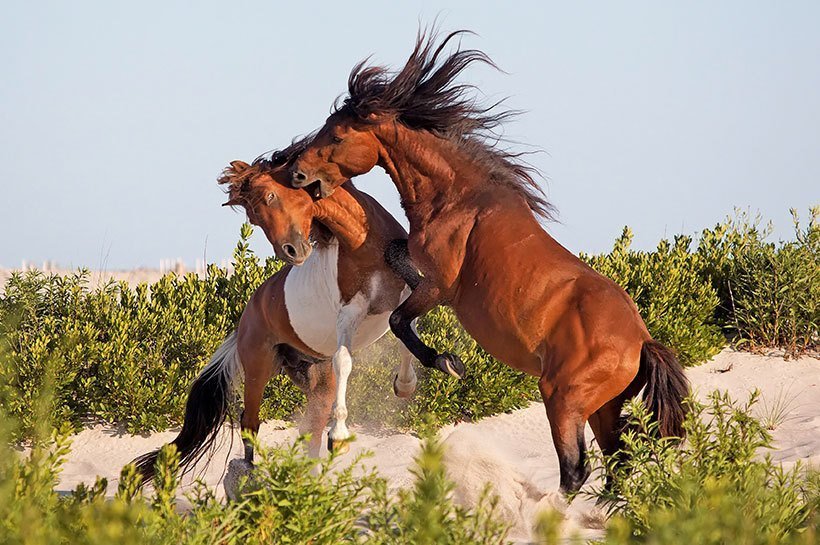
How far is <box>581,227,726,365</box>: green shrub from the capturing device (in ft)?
27.7

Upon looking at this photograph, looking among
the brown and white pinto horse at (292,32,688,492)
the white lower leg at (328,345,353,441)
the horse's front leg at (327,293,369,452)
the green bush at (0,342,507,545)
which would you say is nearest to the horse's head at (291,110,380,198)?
the brown and white pinto horse at (292,32,688,492)

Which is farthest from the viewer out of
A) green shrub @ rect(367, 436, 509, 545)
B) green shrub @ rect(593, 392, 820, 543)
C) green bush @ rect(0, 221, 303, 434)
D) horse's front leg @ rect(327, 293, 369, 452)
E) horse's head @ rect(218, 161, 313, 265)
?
green bush @ rect(0, 221, 303, 434)

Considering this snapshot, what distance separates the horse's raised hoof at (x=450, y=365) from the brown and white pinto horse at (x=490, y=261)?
2cm

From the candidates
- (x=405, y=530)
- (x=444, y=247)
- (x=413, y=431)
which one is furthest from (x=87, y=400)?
(x=405, y=530)

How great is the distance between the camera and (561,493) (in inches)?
175

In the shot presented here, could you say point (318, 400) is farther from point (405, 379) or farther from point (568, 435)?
point (568, 435)

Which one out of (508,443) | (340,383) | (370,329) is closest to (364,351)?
(508,443)

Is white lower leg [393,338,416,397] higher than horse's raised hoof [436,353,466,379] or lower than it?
higher

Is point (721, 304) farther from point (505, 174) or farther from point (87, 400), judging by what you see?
point (87, 400)

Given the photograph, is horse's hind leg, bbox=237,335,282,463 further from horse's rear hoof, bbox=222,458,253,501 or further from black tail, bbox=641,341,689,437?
black tail, bbox=641,341,689,437

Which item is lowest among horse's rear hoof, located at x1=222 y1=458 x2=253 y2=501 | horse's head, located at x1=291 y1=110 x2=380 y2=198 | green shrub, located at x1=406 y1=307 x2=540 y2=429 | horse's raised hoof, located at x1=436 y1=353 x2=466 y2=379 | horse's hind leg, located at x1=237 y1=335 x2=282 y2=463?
horse's rear hoof, located at x1=222 y1=458 x2=253 y2=501

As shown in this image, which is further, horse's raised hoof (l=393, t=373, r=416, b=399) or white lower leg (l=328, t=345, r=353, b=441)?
horse's raised hoof (l=393, t=373, r=416, b=399)

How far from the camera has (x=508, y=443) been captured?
7797 mm

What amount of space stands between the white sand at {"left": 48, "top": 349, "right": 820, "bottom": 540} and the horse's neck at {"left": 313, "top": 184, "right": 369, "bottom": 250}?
1.34m
